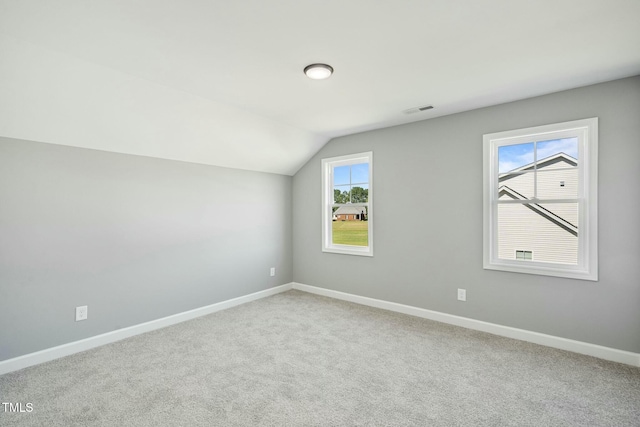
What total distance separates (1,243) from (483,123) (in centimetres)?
468

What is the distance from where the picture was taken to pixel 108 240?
303 cm

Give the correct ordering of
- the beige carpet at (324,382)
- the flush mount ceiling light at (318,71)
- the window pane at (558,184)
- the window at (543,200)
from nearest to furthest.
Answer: the beige carpet at (324,382) → the flush mount ceiling light at (318,71) → the window at (543,200) → the window pane at (558,184)

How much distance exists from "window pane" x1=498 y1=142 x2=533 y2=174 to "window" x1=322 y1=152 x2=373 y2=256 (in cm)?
158

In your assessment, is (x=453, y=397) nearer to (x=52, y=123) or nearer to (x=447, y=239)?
(x=447, y=239)

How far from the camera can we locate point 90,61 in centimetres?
228

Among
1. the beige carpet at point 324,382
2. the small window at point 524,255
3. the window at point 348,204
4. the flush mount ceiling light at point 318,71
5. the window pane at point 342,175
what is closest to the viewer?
the beige carpet at point 324,382

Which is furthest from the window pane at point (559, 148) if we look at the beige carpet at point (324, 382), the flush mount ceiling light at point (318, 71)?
the flush mount ceiling light at point (318, 71)

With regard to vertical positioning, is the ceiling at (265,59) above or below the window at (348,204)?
above

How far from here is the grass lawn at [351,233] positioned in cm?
451

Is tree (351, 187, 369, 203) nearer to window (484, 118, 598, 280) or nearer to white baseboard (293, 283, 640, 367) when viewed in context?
white baseboard (293, 283, 640, 367)

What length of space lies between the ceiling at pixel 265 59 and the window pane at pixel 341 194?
4.61 ft

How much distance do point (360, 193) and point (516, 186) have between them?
1.97 metres

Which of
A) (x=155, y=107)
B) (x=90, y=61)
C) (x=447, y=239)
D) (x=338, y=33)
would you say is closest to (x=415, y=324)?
(x=447, y=239)

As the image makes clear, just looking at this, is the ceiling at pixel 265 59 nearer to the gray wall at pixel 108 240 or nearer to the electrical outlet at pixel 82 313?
the gray wall at pixel 108 240
